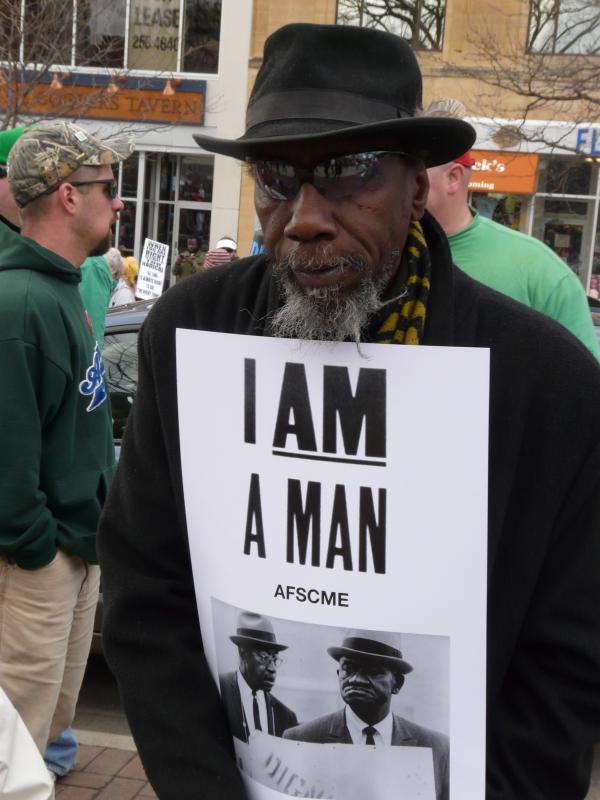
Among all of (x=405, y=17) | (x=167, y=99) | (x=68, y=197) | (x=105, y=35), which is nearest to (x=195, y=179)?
(x=167, y=99)

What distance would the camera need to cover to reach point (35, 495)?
2.88 metres

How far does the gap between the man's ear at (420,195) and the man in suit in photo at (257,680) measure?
683mm

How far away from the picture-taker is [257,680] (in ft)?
5.23

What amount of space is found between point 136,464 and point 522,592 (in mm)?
673

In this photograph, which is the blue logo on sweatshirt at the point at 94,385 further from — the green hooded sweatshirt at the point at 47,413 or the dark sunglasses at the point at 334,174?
the dark sunglasses at the point at 334,174

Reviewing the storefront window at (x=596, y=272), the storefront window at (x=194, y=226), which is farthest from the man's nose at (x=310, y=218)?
the storefront window at (x=194, y=226)

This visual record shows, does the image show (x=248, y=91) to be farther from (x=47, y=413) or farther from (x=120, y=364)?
(x=47, y=413)

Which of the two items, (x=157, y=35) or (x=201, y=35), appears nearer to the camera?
(x=201, y=35)

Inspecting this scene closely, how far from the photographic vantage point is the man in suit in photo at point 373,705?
150 centimetres

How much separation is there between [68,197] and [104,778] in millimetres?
2076

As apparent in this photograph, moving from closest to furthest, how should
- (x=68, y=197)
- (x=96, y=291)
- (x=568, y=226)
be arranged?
(x=68, y=197) → (x=96, y=291) → (x=568, y=226)

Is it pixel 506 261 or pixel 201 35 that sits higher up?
pixel 201 35

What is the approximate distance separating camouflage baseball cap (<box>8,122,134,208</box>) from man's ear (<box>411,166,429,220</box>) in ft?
6.04

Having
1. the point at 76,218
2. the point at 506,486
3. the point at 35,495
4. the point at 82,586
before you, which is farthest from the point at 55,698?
the point at 506,486
